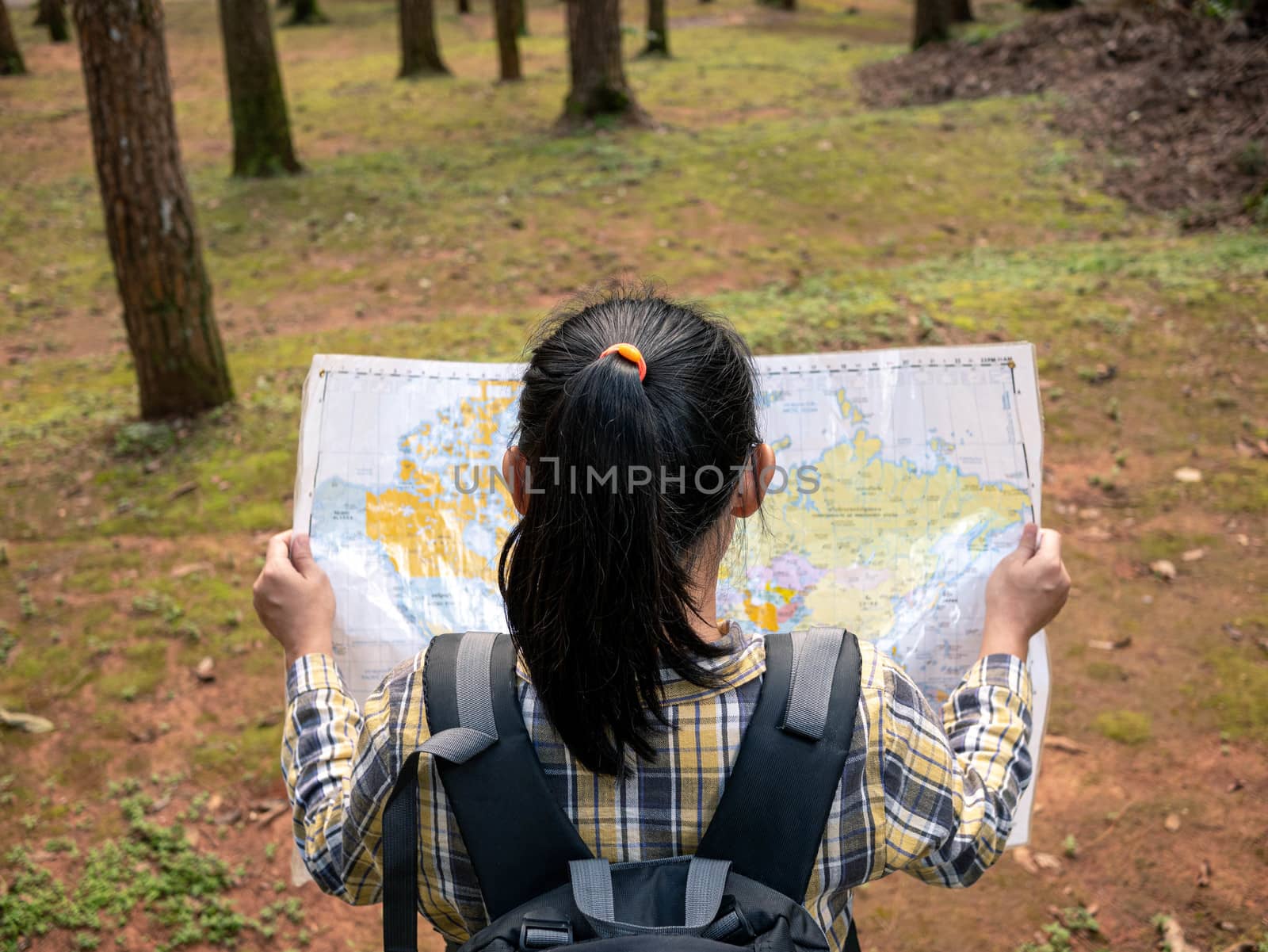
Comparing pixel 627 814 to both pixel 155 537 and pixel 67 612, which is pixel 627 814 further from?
pixel 155 537

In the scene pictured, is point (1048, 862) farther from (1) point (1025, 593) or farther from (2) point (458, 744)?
(2) point (458, 744)

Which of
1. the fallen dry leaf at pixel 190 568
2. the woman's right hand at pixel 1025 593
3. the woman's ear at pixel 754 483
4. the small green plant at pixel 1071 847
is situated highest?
the woman's ear at pixel 754 483

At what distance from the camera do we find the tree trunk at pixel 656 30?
14.9 m

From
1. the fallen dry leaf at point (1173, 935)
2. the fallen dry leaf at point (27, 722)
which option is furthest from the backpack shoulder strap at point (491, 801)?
the fallen dry leaf at point (27, 722)

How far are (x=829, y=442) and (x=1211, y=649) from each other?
2.15 m

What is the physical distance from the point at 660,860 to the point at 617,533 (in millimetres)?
376

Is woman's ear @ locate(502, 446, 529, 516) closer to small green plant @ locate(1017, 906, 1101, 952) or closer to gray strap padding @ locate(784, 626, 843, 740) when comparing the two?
gray strap padding @ locate(784, 626, 843, 740)

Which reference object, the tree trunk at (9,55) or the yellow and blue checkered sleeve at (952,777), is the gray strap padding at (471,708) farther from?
the tree trunk at (9,55)

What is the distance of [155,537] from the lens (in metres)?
4.18

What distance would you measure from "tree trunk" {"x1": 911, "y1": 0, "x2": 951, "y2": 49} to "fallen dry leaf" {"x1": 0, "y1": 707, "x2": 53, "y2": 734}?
14.2 meters

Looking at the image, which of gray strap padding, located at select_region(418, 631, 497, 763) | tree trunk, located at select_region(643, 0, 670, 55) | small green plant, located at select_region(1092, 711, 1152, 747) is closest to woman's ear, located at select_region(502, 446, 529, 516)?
gray strap padding, located at select_region(418, 631, 497, 763)

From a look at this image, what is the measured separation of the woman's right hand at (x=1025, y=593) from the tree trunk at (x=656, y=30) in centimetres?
1476

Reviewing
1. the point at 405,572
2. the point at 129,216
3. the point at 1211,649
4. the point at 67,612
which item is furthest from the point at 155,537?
the point at 1211,649

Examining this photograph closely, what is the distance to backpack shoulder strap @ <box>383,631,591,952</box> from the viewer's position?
3.54 feet
